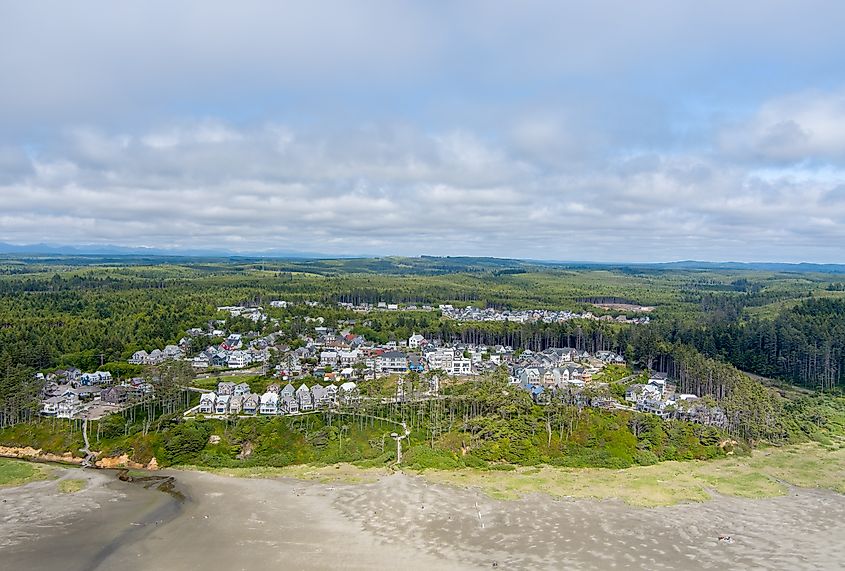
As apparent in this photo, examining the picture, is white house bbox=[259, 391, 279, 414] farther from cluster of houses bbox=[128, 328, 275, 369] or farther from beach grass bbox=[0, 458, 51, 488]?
cluster of houses bbox=[128, 328, 275, 369]

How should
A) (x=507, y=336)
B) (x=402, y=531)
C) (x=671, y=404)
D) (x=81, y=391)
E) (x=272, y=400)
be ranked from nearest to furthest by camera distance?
1. (x=402, y=531)
2. (x=671, y=404)
3. (x=272, y=400)
4. (x=81, y=391)
5. (x=507, y=336)

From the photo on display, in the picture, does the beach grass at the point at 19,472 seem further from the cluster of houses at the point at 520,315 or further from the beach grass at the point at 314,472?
the cluster of houses at the point at 520,315

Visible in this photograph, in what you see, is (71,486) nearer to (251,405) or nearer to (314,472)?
(314,472)

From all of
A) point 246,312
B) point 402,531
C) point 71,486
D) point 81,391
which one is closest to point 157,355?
point 81,391

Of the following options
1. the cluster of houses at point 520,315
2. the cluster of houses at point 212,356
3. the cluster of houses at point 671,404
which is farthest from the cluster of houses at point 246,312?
the cluster of houses at point 671,404

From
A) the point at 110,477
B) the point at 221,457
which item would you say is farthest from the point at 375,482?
the point at 110,477

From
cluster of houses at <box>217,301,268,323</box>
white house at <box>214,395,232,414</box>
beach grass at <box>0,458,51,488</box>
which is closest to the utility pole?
white house at <box>214,395,232,414</box>
